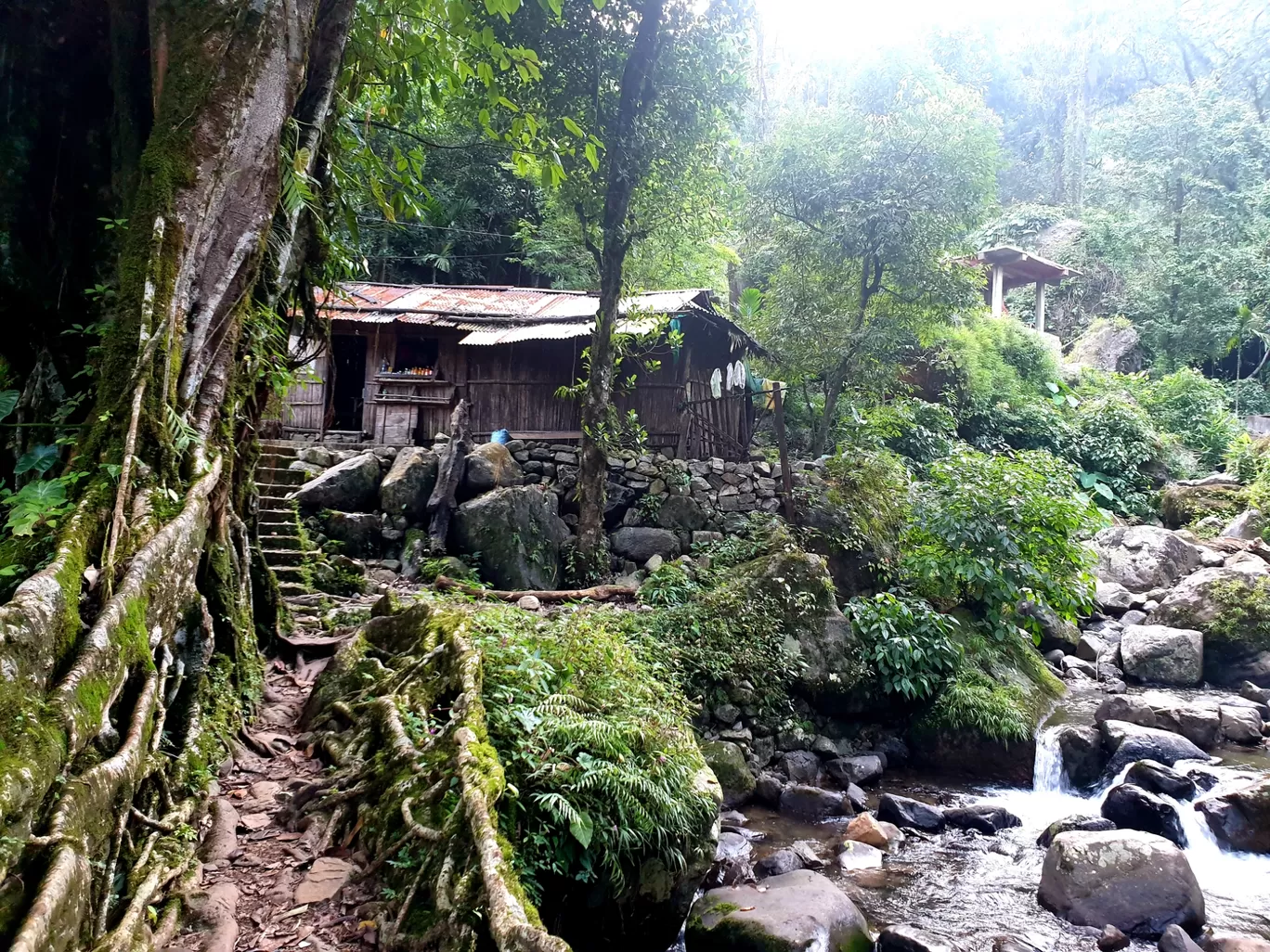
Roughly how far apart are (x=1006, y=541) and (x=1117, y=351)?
2262 cm

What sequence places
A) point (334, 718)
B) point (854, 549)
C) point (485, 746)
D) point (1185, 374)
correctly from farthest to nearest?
point (1185, 374), point (854, 549), point (334, 718), point (485, 746)

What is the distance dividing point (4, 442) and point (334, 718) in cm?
260

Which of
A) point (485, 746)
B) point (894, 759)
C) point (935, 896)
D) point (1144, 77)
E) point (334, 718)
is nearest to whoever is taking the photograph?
point (485, 746)

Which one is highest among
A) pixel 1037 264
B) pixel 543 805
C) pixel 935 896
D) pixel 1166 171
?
pixel 1166 171

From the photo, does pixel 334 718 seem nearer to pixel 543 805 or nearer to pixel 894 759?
pixel 543 805

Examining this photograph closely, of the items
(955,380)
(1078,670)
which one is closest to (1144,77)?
(955,380)

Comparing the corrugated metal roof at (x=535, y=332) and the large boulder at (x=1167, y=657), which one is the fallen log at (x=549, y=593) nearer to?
the corrugated metal roof at (x=535, y=332)

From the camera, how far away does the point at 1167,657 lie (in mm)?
A: 11953

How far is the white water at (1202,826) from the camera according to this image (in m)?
6.20

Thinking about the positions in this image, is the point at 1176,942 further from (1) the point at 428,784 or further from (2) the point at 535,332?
(2) the point at 535,332

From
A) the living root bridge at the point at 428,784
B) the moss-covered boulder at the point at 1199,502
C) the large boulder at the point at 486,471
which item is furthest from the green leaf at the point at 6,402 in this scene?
the moss-covered boulder at the point at 1199,502

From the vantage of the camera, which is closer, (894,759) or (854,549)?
(894,759)

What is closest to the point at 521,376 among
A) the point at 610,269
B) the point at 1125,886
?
the point at 610,269

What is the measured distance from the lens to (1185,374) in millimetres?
24688
